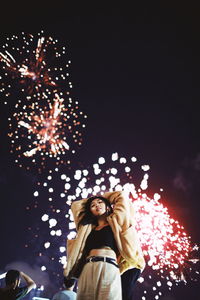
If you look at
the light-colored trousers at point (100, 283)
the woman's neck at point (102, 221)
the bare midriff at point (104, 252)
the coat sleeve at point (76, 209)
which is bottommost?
the light-colored trousers at point (100, 283)

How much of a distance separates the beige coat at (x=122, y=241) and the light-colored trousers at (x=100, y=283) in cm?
37

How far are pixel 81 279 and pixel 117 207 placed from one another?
119cm

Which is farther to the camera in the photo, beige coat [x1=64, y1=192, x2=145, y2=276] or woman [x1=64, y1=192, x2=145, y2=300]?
beige coat [x1=64, y1=192, x2=145, y2=276]

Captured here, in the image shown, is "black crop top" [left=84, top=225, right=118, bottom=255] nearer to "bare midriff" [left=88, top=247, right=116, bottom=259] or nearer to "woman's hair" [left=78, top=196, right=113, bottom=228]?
"bare midriff" [left=88, top=247, right=116, bottom=259]

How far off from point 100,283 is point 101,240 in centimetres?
65

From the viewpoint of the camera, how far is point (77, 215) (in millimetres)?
4438

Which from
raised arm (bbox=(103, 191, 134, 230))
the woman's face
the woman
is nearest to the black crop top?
the woman

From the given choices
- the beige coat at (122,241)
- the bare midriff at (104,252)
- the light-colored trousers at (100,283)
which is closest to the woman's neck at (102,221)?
the beige coat at (122,241)

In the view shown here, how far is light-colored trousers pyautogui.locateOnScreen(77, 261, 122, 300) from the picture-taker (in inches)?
124

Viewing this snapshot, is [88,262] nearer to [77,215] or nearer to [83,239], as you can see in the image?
[83,239]

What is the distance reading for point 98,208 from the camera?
4.25 metres

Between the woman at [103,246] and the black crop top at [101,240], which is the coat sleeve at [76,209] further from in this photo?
the black crop top at [101,240]

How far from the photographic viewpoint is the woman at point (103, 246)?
10.6 ft

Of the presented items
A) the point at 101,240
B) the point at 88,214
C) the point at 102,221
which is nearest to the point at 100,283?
the point at 101,240
